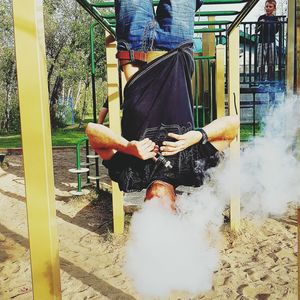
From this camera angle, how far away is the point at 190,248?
284cm

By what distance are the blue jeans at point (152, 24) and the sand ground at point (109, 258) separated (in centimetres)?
168

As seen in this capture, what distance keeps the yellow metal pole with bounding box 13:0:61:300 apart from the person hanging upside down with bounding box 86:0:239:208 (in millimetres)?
465

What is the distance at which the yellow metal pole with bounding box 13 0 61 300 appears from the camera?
202 cm

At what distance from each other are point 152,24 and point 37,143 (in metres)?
0.88

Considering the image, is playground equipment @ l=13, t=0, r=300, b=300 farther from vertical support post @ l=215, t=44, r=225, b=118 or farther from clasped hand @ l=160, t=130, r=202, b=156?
vertical support post @ l=215, t=44, r=225, b=118

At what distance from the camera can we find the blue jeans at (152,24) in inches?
90.7

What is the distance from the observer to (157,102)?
2.38 m

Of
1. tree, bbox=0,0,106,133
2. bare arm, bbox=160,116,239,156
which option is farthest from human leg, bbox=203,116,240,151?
tree, bbox=0,0,106,133

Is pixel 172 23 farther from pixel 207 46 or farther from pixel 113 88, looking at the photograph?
pixel 207 46

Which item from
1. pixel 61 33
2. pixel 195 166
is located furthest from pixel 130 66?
pixel 61 33

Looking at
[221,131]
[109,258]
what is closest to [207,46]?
[109,258]

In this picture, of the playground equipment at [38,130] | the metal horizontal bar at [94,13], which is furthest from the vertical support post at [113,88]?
the playground equipment at [38,130]

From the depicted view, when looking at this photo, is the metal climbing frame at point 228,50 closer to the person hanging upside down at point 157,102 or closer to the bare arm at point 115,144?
the person hanging upside down at point 157,102

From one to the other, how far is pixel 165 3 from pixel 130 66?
0.39m
